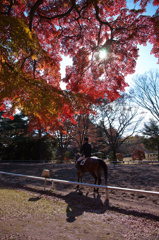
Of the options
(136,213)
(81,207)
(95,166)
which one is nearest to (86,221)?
(81,207)

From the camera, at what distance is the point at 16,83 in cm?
533

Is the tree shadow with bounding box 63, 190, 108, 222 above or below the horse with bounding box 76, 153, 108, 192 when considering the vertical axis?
below

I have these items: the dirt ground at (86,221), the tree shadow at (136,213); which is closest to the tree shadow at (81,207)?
the dirt ground at (86,221)

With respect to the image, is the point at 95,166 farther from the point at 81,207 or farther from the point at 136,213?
the point at 136,213

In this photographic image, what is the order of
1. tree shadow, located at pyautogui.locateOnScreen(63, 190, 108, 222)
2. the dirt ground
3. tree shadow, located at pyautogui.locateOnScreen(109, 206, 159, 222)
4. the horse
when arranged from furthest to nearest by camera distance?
the horse
tree shadow, located at pyautogui.locateOnScreen(63, 190, 108, 222)
tree shadow, located at pyautogui.locateOnScreen(109, 206, 159, 222)
the dirt ground

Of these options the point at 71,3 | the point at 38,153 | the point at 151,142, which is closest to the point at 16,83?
the point at 71,3

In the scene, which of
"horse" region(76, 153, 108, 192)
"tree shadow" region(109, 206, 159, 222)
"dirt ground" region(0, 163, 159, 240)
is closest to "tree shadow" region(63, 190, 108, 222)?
"dirt ground" region(0, 163, 159, 240)

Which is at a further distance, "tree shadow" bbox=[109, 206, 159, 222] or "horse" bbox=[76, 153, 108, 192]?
"horse" bbox=[76, 153, 108, 192]

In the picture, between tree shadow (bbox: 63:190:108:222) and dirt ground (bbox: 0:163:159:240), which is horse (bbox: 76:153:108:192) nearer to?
tree shadow (bbox: 63:190:108:222)

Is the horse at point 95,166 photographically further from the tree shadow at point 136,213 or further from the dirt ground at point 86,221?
the tree shadow at point 136,213

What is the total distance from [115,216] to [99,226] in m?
0.92

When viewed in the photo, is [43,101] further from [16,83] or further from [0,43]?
[0,43]

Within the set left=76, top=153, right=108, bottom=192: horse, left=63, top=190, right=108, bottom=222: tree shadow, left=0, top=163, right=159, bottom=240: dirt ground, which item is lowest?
left=63, top=190, right=108, bottom=222: tree shadow

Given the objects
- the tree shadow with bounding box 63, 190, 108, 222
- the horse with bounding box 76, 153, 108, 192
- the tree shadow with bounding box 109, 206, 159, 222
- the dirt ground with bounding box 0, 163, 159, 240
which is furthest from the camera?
the horse with bounding box 76, 153, 108, 192
